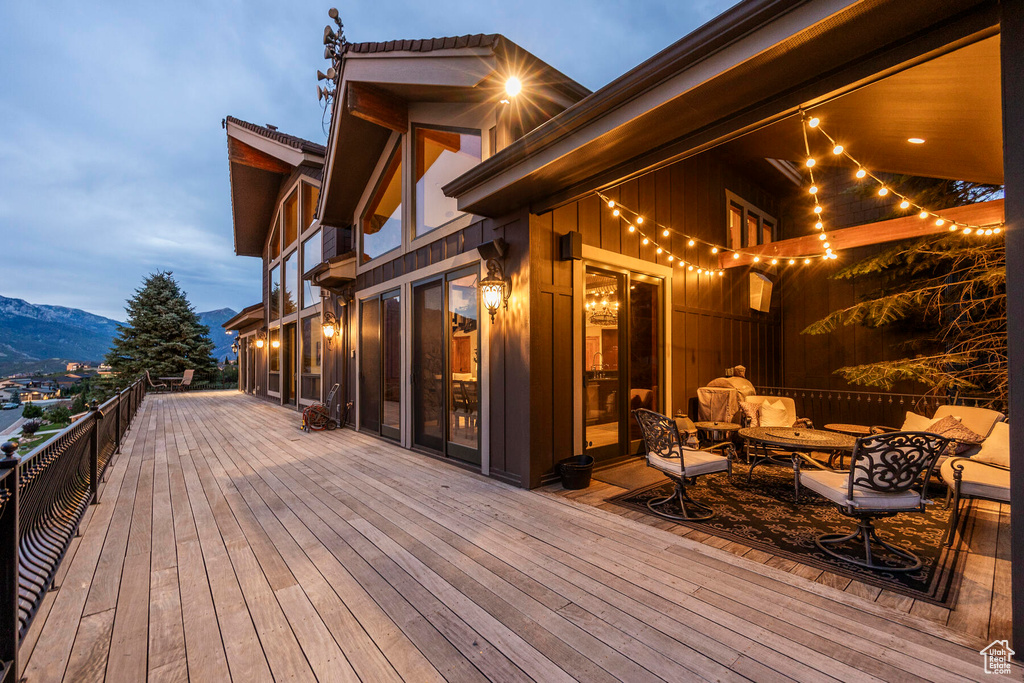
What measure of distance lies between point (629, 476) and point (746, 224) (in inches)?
231

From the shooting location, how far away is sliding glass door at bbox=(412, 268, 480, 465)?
4.88 metres

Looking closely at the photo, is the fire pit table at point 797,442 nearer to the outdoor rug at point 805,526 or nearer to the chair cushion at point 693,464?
the outdoor rug at point 805,526

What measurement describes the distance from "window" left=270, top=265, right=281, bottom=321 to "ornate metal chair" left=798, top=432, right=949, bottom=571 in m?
13.6

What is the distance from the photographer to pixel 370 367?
7.00 m

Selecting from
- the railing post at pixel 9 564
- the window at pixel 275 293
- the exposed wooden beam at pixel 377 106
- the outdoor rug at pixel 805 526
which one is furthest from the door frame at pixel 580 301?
the window at pixel 275 293

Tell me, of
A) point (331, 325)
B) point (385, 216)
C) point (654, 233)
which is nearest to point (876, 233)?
point (654, 233)

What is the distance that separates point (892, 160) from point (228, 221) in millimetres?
132016

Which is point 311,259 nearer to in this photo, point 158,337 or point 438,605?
point 438,605

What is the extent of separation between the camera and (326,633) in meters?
1.90

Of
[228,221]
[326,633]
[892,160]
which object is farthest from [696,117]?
[228,221]

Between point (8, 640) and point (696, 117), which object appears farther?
point (696, 117)

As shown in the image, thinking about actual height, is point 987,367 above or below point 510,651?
above

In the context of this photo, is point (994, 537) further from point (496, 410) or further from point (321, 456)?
point (321, 456)

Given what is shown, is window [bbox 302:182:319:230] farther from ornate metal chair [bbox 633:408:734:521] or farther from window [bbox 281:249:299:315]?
ornate metal chair [bbox 633:408:734:521]
